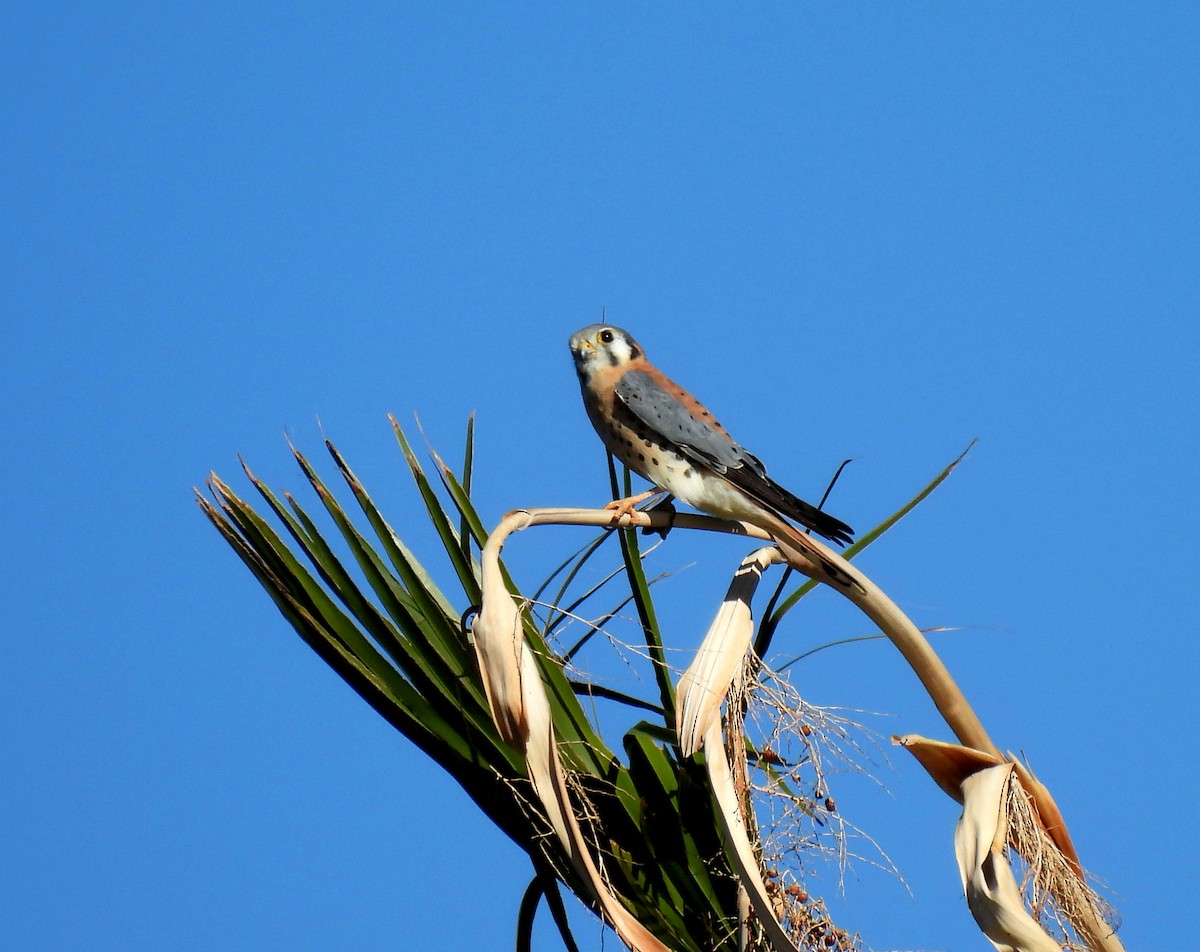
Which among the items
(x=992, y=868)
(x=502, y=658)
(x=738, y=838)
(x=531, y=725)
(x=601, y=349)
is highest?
(x=601, y=349)

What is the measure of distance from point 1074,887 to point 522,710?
3.77 ft

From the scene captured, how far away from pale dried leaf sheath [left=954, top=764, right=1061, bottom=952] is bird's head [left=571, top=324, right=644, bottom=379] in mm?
1988

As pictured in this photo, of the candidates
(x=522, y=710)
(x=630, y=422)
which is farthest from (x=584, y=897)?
(x=630, y=422)

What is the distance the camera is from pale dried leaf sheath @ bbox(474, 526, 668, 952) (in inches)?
87.1

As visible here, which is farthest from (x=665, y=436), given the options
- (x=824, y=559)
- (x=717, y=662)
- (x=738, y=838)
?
(x=738, y=838)

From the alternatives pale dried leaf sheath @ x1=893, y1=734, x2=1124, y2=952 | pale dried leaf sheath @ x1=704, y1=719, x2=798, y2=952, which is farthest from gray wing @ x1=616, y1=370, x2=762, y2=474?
pale dried leaf sheath @ x1=704, y1=719, x2=798, y2=952

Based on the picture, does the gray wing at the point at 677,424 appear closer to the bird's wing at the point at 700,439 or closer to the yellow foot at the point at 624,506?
the bird's wing at the point at 700,439

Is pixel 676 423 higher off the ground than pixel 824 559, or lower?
higher

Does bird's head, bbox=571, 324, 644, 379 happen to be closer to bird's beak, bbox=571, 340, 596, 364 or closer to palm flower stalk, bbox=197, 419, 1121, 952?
bird's beak, bbox=571, 340, 596, 364

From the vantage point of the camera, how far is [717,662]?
247cm

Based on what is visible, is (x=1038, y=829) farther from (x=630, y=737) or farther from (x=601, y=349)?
(x=601, y=349)

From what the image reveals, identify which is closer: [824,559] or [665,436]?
[824,559]

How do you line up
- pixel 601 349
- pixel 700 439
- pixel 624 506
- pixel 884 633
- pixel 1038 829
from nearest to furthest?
pixel 1038 829 < pixel 884 633 < pixel 624 506 < pixel 700 439 < pixel 601 349

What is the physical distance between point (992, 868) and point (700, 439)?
1.62 m
